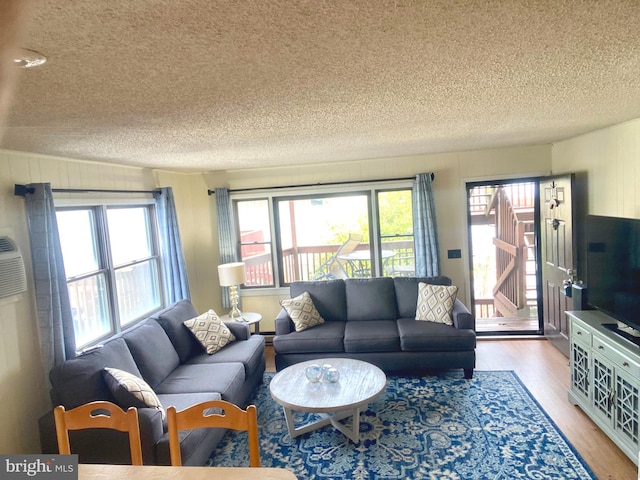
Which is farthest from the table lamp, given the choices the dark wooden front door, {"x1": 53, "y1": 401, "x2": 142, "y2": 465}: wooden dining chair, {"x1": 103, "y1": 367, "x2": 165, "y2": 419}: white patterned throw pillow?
the dark wooden front door

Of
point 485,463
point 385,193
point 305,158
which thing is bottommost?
point 485,463

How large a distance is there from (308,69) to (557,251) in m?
3.90

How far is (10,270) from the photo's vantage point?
272cm

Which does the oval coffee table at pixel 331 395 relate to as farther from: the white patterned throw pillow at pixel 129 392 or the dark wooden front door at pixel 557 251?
the dark wooden front door at pixel 557 251

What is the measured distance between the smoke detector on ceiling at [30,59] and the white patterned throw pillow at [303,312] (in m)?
3.44

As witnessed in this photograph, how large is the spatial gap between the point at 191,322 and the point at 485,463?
2742 mm

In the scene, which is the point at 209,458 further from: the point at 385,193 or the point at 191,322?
the point at 385,193

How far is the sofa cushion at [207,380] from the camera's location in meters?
3.17

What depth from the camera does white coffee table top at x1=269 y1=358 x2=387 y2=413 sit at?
2.93 m

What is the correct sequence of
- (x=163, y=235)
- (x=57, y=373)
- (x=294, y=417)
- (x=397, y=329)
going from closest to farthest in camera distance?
(x=57, y=373) < (x=294, y=417) < (x=397, y=329) < (x=163, y=235)

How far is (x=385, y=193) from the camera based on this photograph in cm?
524

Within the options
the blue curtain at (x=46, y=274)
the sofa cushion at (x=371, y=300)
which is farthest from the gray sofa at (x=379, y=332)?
the blue curtain at (x=46, y=274)

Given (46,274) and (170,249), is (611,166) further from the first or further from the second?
(46,274)

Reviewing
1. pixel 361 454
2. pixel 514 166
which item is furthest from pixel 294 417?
pixel 514 166
